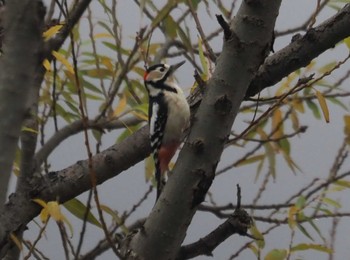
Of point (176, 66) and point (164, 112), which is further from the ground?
point (176, 66)

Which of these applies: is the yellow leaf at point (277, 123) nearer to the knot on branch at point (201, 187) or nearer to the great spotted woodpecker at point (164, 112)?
the great spotted woodpecker at point (164, 112)

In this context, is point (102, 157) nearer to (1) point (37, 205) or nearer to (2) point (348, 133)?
(1) point (37, 205)

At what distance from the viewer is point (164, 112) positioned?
138 centimetres

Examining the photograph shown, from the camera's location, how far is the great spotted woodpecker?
1223mm

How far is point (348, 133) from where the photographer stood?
4.32 feet

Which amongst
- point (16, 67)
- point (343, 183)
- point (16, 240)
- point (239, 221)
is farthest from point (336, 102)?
point (16, 67)

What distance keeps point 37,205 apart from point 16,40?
1.90ft

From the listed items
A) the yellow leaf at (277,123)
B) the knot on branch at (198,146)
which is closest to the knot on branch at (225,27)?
the knot on branch at (198,146)

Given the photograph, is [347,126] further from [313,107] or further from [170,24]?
[170,24]

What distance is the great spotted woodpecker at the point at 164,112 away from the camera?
4.01 feet

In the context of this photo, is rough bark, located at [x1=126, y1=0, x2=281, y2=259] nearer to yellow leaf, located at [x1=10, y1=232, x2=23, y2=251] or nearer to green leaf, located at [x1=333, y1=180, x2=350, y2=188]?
yellow leaf, located at [x1=10, y1=232, x2=23, y2=251]

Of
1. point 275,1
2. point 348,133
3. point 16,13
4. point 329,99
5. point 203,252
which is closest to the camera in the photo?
point 16,13

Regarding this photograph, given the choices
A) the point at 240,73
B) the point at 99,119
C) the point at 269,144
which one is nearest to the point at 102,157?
the point at 99,119

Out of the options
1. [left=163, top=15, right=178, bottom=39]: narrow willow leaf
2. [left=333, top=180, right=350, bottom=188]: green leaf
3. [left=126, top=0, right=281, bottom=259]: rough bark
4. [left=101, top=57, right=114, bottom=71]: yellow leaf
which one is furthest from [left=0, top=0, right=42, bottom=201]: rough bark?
[left=333, top=180, right=350, bottom=188]: green leaf
